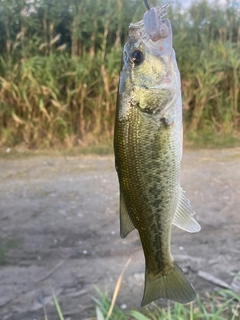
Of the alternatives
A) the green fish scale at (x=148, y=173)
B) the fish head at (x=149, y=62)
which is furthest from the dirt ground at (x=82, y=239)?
the fish head at (x=149, y=62)

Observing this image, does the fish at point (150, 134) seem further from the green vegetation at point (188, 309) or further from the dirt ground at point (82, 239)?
the dirt ground at point (82, 239)

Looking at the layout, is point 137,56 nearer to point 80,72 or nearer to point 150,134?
point 150,134

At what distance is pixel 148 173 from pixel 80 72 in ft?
19.7

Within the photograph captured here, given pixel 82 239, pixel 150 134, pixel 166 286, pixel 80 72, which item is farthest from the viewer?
pixel 80 72

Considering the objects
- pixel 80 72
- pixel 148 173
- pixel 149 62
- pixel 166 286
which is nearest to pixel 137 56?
pixel 149 62

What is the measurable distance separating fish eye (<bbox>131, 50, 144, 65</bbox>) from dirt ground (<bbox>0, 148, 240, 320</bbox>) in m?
2.11

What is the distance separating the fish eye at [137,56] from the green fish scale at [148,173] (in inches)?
5.8

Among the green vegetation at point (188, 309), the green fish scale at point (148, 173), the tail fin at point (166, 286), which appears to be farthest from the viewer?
the green vegetation at point (188, 309)

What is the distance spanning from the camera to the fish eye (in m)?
1.19

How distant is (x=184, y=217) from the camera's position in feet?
4.29

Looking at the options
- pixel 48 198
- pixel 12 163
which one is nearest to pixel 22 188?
pixel 48 198

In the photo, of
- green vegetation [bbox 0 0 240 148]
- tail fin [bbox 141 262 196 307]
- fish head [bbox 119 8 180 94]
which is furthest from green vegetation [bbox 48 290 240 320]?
green vegetation [bbox 0 0 240 148]

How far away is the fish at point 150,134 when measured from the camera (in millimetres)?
1141

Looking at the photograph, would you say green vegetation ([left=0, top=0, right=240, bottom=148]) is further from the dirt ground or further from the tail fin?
the tail fin
